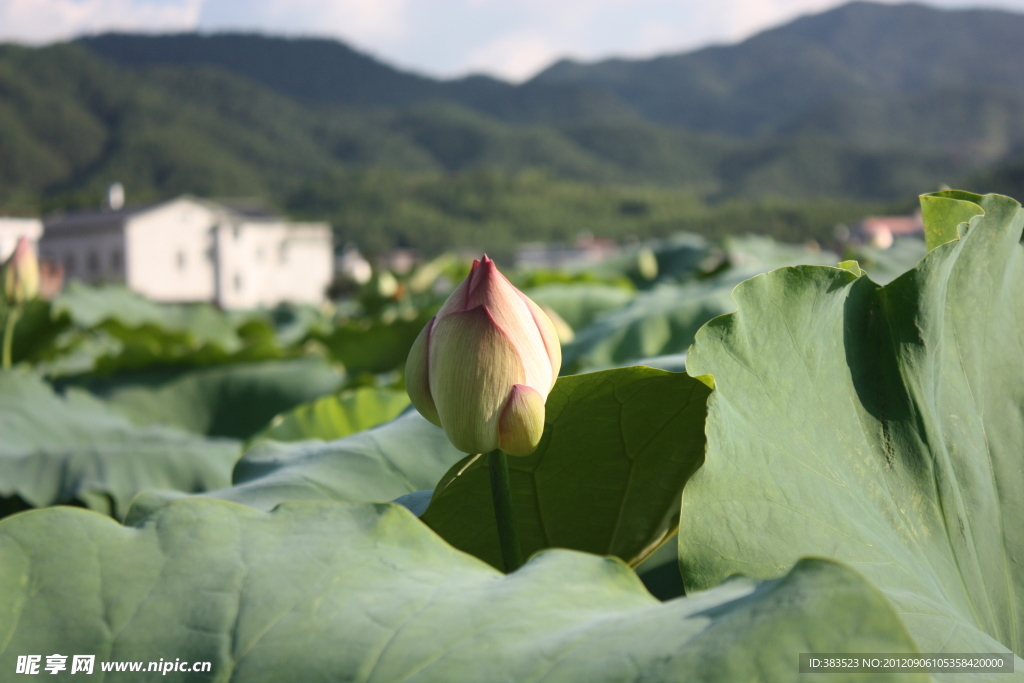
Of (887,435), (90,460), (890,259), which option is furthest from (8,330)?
(890,259)

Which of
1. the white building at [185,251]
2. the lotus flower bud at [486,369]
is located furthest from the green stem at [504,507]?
the white building at [185,251]

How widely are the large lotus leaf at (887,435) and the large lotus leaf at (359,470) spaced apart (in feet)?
1.19

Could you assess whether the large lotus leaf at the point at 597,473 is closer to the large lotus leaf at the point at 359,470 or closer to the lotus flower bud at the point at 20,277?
the large lotus leaf at the point at 359,470

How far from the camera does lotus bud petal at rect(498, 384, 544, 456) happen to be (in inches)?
19.7

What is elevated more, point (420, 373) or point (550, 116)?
point (550, 116)

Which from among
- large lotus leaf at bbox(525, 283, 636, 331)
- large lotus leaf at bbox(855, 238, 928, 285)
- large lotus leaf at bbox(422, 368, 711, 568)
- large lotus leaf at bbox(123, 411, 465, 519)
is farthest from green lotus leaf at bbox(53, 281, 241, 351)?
large lotus leaf at bbox(422, 368, 711, 568)

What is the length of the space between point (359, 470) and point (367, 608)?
0.42m

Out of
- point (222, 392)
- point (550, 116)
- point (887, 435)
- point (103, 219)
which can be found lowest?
point (222, 392)

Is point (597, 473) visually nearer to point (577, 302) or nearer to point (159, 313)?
point (577, 302)

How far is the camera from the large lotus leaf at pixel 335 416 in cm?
134

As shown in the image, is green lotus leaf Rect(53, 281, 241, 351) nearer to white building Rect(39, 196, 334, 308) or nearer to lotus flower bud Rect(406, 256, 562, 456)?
lotus flower bud Rect(406, 256, 562, 456)

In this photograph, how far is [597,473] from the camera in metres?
0.63

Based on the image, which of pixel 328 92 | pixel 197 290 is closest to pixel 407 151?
pixel 328 92

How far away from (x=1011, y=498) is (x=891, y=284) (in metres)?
0.19
